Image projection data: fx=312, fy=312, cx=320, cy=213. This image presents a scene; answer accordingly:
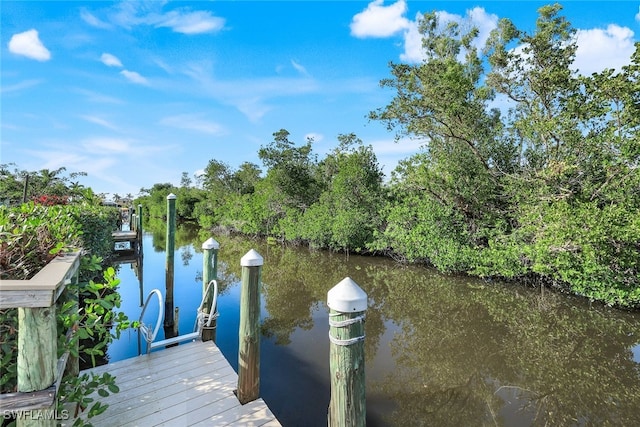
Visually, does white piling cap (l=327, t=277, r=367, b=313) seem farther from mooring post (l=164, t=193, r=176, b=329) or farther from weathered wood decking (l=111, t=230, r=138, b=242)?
weathered wood decking (l=111, t=230, r=138, b=242)

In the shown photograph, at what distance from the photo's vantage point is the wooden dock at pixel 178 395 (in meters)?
2.63

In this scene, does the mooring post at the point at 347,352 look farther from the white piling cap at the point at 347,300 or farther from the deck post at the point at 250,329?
the deck post at the point at 250,329

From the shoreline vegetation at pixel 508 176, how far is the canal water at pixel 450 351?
40.7 inches

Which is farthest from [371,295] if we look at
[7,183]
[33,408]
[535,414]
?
[7,183]

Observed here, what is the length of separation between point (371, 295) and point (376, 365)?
333cm

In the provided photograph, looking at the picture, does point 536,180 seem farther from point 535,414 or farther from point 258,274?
point 258,274

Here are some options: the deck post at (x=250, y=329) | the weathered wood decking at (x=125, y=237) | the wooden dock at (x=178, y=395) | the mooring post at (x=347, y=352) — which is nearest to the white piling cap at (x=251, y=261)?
the deck post at (x=250, y=329)

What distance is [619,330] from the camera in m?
5.66

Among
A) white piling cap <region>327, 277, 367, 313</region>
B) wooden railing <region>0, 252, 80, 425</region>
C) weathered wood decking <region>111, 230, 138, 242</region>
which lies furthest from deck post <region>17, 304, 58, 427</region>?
weathered wood decking <region>111, 230, 138, 242</region>

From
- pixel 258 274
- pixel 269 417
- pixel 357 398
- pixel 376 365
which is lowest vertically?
pixel 376 365

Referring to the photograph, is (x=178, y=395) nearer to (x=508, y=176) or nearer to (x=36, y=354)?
(x=36, y=354)

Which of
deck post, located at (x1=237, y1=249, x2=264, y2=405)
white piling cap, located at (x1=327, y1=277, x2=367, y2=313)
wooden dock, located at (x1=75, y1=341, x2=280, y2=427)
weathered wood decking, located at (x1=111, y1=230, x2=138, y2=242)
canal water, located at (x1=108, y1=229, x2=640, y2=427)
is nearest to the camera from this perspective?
white piling cap, located at (x1=327, y1=277, x2=367, y2=313)

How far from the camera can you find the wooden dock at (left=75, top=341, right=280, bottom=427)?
2.63 m

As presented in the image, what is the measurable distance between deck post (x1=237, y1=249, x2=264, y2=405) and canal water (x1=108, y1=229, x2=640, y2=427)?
2.81 ft
